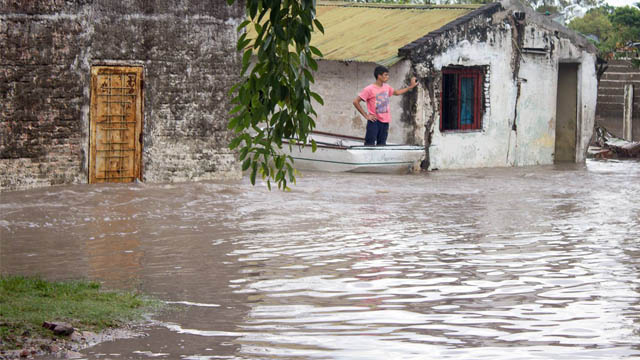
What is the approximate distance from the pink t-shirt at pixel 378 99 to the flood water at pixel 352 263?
169 cm

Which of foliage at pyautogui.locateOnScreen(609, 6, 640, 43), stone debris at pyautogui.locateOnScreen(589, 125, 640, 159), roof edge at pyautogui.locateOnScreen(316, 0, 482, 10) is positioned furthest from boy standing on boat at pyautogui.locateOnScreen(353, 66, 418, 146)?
foliage at pyautogui.locateOnScreen(609, 6, 640, 43)

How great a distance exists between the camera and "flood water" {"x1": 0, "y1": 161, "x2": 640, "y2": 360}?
7.24m

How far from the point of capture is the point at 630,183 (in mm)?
18453

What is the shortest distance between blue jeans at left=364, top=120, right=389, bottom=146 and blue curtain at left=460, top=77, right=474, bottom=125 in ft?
7.57

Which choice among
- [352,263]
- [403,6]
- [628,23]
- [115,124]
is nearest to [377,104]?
[115,124]

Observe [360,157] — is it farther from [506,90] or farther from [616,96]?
[616,96]

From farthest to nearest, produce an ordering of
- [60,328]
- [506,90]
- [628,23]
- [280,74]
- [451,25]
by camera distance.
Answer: [628,23]
[506,90]
[451,25]
[60,328]
[280,74]

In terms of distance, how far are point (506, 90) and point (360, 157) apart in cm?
431

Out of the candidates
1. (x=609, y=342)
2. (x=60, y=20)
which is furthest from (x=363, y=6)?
(x=609, y=342)

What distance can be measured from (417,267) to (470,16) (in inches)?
434

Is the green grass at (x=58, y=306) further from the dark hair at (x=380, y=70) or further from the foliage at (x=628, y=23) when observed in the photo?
the foliage at (x=628, y=23)

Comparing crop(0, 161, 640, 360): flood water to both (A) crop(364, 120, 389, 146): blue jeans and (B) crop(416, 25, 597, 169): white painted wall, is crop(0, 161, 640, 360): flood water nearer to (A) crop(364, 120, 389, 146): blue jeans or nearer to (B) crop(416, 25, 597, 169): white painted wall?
(A) crop(364, 120, 389, 146): blue jeans

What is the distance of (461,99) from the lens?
20406mm

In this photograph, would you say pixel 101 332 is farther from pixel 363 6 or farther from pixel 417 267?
pixel 363 6
